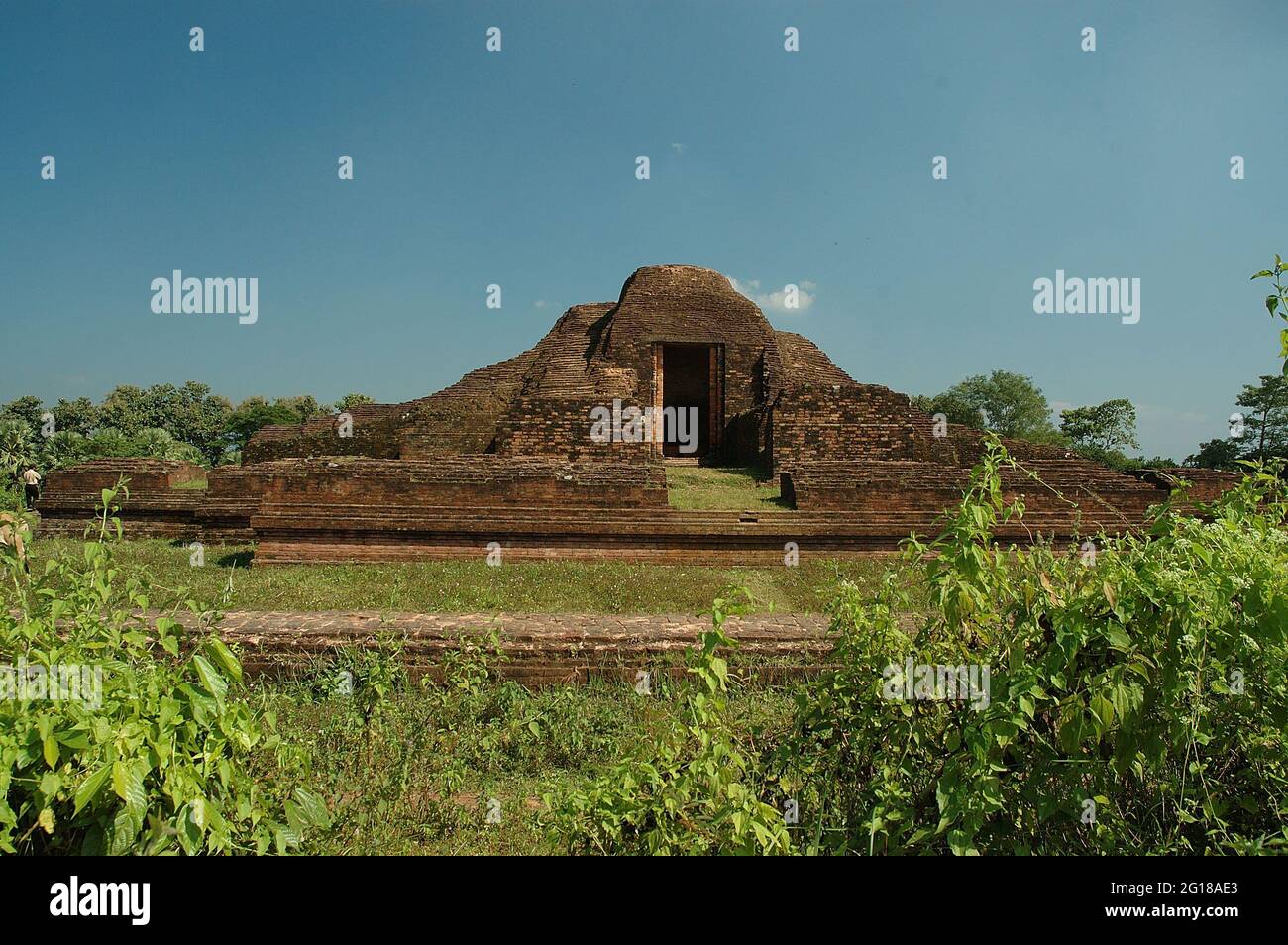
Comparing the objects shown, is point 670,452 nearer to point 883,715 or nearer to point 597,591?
point 597,591

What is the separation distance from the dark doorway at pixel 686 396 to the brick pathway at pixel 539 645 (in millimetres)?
13983

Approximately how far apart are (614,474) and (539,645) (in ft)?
14.3

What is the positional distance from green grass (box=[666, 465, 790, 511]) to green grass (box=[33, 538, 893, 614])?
1.31m

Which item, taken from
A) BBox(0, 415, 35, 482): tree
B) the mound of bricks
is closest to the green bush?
the mound of bricks

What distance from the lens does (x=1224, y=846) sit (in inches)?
76.1

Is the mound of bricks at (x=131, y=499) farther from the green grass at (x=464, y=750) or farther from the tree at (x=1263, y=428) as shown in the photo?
the tree at (x=1263, y=428)

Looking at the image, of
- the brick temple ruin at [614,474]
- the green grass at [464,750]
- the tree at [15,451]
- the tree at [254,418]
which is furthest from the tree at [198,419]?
the green grass at [464,750]

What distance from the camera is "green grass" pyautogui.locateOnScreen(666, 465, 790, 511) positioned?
9.57 m

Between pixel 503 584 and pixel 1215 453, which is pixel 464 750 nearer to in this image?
pixel 503 584

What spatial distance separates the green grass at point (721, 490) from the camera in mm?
9570

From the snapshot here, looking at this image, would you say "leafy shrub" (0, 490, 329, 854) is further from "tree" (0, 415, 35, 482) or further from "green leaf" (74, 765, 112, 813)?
"tree" (0, 415, 35, 482)
